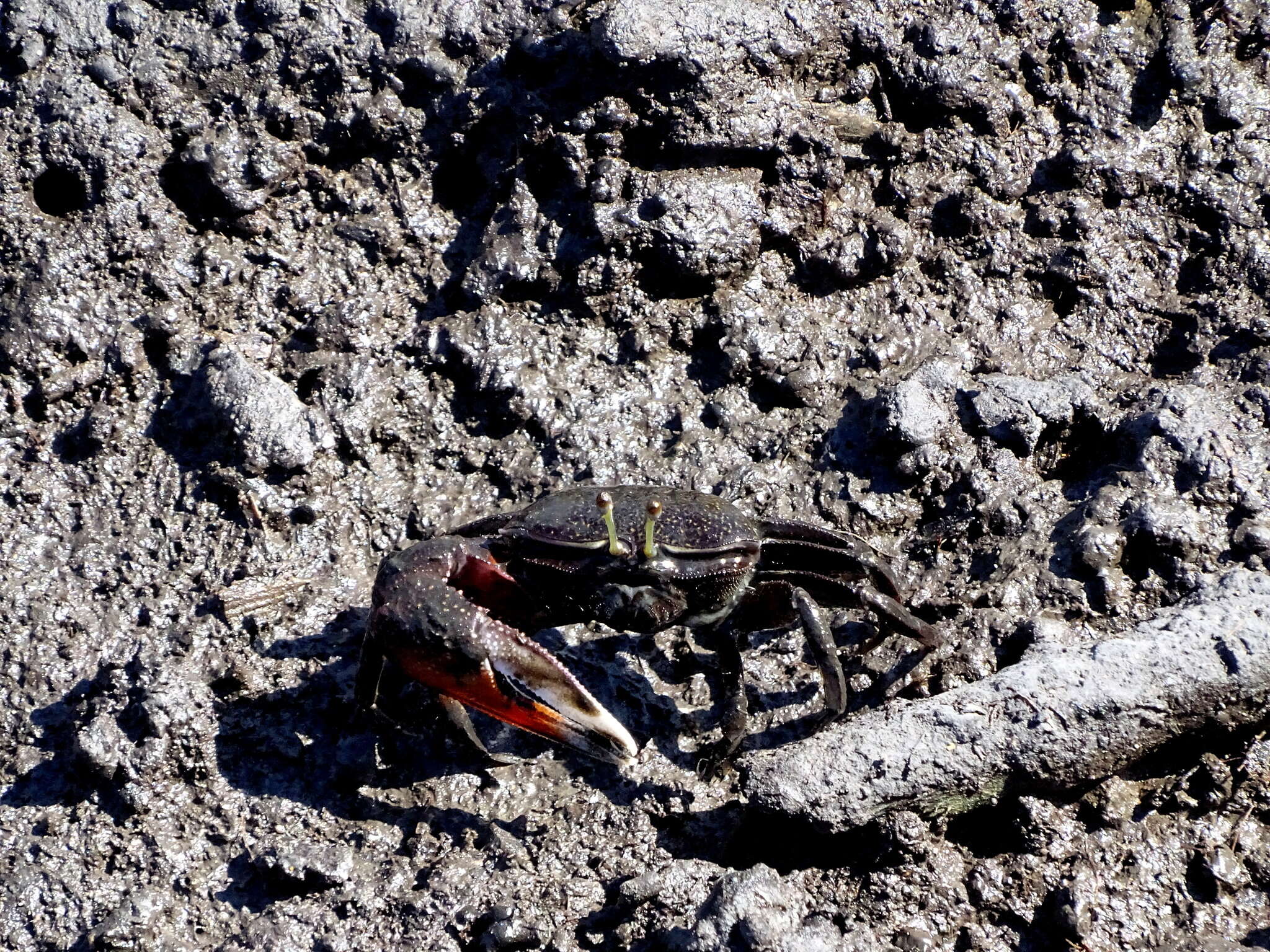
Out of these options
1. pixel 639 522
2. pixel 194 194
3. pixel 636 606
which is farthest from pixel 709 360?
pixel 194 194

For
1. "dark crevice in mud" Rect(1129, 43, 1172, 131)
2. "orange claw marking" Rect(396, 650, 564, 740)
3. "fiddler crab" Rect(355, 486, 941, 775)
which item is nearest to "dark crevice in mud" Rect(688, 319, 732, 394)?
"fiddler crab" Rect(355, 486, 941, 775)

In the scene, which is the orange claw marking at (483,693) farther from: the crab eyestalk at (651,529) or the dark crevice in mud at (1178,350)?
the dark crevice in mud at (1178,350)

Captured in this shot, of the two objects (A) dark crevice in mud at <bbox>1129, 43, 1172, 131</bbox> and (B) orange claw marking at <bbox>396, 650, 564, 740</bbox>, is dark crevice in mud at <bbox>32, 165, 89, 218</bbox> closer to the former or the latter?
(B) orange claw marking at <bbox>396, 650, 564, 740</bbox>

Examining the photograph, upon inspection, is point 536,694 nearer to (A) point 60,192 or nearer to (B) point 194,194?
(B) point 194,194

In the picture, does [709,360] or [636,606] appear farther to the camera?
[709,360]

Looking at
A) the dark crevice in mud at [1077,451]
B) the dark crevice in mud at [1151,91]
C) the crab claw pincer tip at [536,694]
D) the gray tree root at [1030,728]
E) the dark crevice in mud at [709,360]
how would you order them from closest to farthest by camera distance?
1. the gray tree root at [1030,728]
2. the crab claw pincer tip at [536,694]
3. the dark crevice in mud at [1077,451]
4. the dark crevice in mud at [709,360]
5. the dark crevice in mud at [1151,91]

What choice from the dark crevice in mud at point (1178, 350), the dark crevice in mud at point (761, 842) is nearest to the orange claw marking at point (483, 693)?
the dark crevice in mud at point (761, 842)

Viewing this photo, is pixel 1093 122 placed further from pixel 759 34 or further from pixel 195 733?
pixel 195 733
